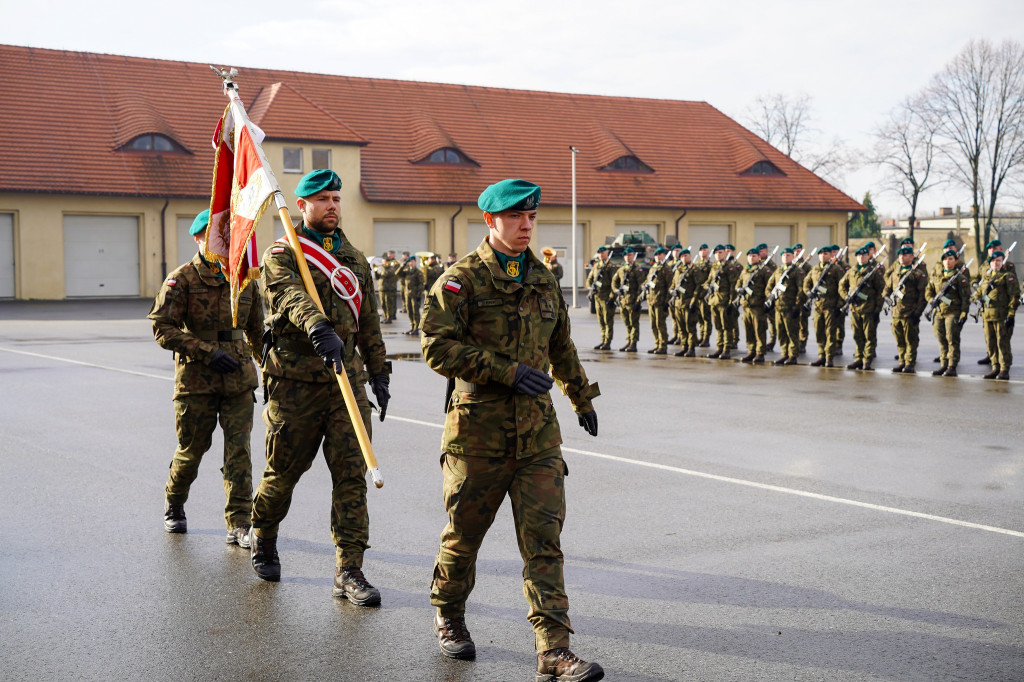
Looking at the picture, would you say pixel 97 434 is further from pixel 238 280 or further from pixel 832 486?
pixel 832 486

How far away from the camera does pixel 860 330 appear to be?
58.9ft

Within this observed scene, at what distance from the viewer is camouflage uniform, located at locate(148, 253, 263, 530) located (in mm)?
6777

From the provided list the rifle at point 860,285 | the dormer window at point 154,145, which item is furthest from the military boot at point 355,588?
the dormer window at point 154,145

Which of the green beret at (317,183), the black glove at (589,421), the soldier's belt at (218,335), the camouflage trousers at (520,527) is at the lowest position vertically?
the camouflage trousers at (520,527)

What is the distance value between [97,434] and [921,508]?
7.30m

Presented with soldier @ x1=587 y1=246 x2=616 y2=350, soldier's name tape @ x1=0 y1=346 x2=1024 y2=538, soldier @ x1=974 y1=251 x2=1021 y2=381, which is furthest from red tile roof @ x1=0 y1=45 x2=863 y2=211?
soldier's name tape @ x1=0 y1=346 x2=1024 y2=538

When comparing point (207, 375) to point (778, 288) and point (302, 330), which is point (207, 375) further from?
point (778, 288)

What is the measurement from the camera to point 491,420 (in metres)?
4.73

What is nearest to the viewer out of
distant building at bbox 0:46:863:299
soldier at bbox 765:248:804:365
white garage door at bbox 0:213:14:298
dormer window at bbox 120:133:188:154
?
soldier at bbox 765:248:804:365

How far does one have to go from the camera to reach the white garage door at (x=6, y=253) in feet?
130

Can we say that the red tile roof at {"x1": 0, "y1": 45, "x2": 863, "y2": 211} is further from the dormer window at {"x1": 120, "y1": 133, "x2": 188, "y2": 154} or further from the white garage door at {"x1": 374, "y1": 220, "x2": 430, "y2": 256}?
the white garage door at {"x1": 374, "y1": 220, "x2": 430, "y2": 256}

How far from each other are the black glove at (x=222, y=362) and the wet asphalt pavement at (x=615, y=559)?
3.30ft

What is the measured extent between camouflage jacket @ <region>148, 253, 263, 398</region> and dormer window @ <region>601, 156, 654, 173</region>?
45552 millimetres

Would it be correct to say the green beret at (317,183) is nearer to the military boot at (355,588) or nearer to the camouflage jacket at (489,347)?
the camouflage jacket at (489,347)
